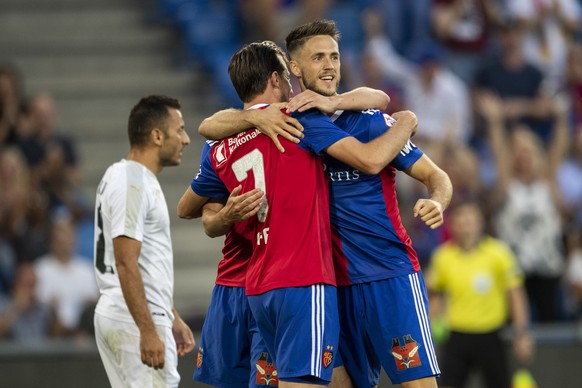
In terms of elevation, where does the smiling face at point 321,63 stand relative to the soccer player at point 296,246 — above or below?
above

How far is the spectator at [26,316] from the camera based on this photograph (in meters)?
10.6

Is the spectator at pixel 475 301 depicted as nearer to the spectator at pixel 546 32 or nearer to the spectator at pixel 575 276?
the spectator at pixel 575 276

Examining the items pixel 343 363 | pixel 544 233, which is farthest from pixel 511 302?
pixel 343 363

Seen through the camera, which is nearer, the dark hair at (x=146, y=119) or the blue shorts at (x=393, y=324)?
the blue shorts at (x=393, y=324)

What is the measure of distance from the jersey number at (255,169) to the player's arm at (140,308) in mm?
881

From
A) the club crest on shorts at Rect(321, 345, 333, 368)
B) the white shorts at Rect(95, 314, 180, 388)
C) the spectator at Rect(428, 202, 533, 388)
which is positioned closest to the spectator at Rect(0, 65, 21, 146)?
the spectator at Rect(428, 202, 533, 388)

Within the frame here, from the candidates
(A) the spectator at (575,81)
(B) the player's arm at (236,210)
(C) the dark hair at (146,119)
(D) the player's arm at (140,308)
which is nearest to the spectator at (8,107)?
(C) the dark hair at (146,119)

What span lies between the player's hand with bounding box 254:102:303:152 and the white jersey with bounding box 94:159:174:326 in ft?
3.57

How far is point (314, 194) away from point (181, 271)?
672 centimetres

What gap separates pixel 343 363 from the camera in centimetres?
626

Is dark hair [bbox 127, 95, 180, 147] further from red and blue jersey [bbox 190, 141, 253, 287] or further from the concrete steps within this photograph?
the concrete steps

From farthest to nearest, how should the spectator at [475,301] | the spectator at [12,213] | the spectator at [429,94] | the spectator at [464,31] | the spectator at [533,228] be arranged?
the spectator at [464,31] → the spectator at [429,94] → the spectator at [533,228] → the spectator at [12,213] → the spectator at [475,301]

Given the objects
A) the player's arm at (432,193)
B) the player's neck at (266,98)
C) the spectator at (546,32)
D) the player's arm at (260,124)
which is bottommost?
the player's arm at (432,193)

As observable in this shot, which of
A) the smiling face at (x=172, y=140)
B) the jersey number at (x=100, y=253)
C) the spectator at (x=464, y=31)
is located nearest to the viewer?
the jersey number at (x=100, y=253)
